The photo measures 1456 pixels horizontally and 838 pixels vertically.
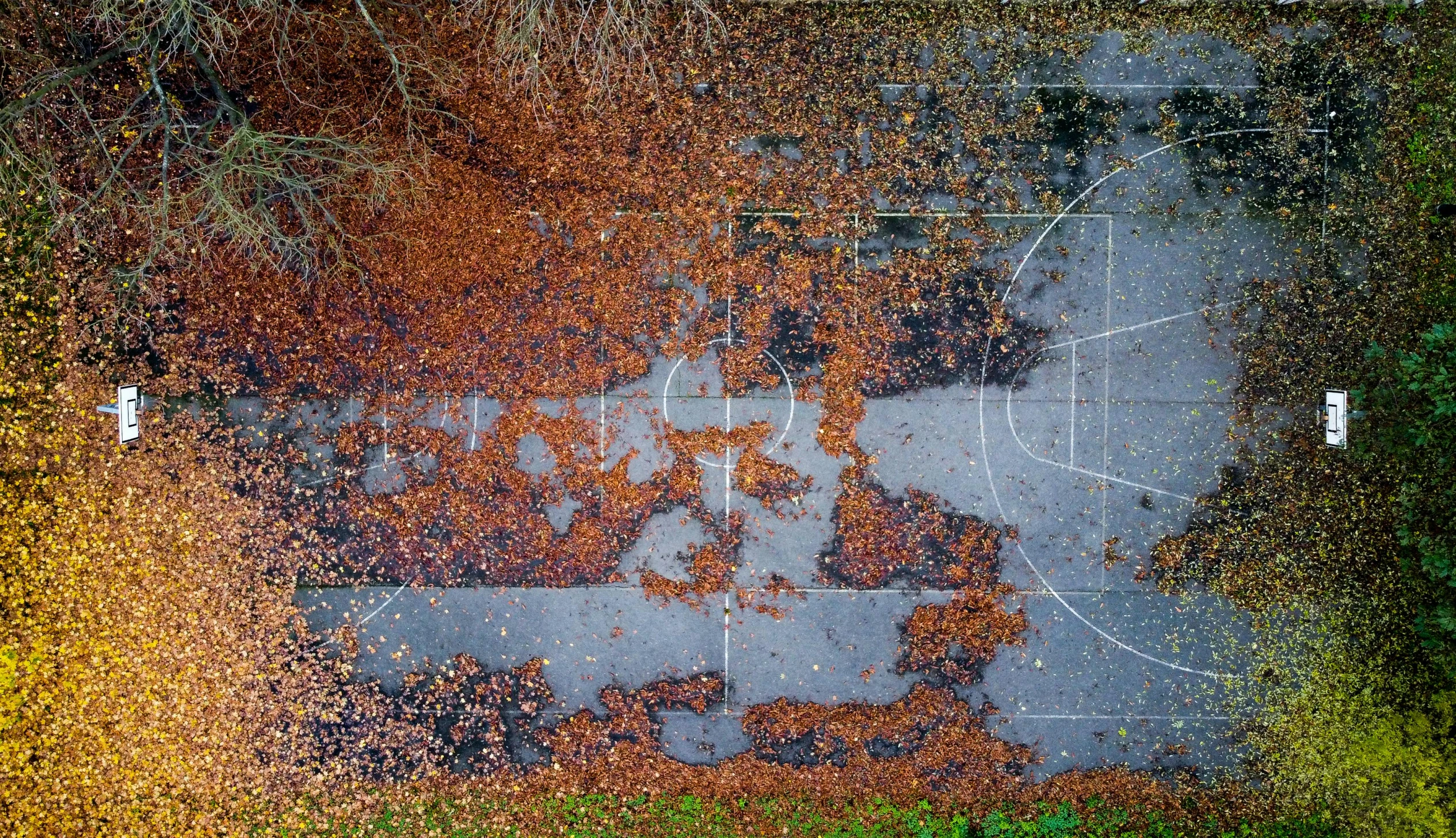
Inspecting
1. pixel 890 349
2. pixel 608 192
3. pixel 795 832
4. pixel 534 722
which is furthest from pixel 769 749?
pixel 608 192

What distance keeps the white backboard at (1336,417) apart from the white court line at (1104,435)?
2.46m

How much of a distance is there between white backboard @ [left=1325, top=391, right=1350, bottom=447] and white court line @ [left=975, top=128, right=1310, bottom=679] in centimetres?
246

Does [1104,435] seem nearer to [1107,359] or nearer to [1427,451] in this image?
[1107,359]

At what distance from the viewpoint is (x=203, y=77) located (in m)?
9.88

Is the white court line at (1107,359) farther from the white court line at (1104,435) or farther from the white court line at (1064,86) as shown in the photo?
the white court line at (1064,86)

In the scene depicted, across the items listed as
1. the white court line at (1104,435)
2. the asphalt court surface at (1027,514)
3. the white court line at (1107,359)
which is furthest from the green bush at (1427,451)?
the white court line at (1107,359)

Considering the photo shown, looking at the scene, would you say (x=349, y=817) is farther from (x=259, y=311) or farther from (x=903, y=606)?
(x=903, y=606)

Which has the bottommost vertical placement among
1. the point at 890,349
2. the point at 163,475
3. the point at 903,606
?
the point at 903,606

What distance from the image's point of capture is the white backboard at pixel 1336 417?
9.18 m

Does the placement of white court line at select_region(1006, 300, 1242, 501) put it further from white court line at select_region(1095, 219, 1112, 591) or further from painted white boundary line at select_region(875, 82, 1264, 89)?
painted white boundary line at select_region(875, 82, 1264, 89)

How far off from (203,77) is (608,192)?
17.4 ft

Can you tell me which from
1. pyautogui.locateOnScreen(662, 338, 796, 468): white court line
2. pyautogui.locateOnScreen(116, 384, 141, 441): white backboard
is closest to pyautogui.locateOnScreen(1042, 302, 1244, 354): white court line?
pyautogui.locateOnScreen(662, 338, 796, 468): white court line

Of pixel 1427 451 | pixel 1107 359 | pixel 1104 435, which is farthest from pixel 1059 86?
pixel 1427 451

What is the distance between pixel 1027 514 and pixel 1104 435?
4.61 feet
